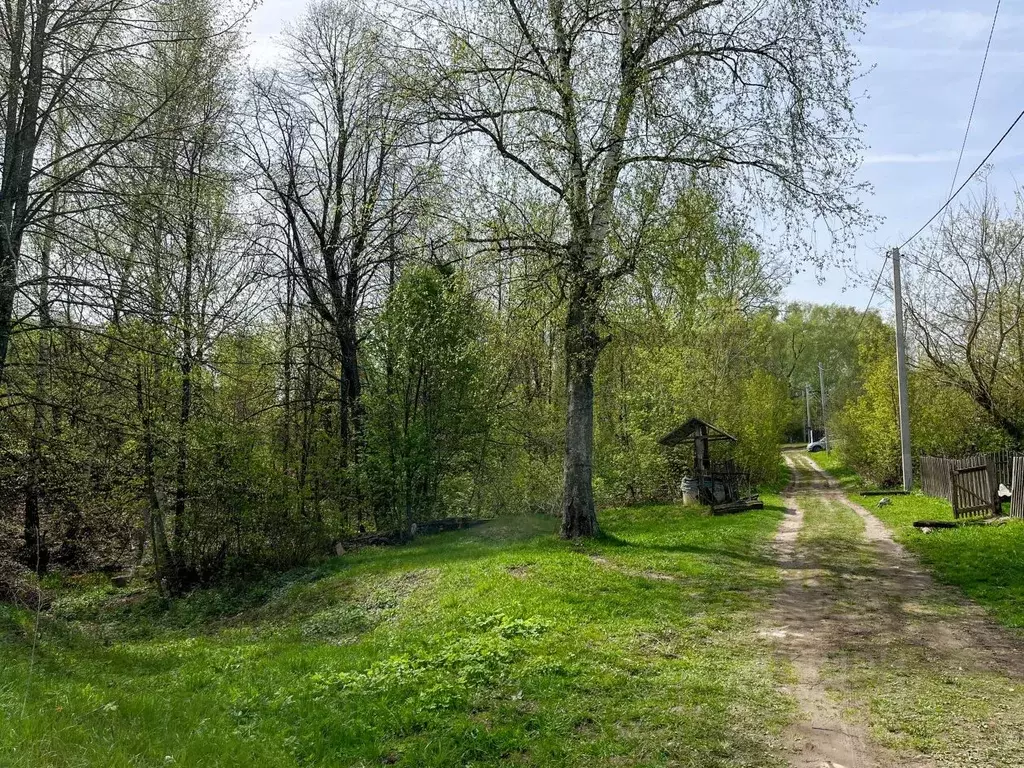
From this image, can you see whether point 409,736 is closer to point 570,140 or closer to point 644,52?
point 570,140

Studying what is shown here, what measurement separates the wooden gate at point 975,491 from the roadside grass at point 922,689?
9.06 metres

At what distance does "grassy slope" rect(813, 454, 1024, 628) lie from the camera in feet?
29.7

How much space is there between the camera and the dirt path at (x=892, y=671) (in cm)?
475

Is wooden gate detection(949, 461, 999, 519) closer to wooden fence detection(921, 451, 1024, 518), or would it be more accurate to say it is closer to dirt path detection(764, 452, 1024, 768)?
wooden fence detection(921, 451, 1024, 518)

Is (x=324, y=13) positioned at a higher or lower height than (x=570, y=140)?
higher

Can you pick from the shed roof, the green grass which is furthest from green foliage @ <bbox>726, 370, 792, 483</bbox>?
the shed roof

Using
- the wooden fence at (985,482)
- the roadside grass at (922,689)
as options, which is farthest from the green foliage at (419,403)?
the roadside grass at (922,689)

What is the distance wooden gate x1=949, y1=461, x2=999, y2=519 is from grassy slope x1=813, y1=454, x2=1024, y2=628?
1.76 feet

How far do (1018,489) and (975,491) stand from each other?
1.97m

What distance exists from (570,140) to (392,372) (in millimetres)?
9832

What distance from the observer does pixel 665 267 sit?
13.1 metres

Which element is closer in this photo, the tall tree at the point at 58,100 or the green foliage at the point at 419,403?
the tall tree at the point at 58,100

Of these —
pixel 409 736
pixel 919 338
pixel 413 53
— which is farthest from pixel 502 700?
pixel 919 338

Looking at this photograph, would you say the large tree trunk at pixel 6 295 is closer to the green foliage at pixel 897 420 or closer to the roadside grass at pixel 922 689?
the roadside grass at pixel 922 689
